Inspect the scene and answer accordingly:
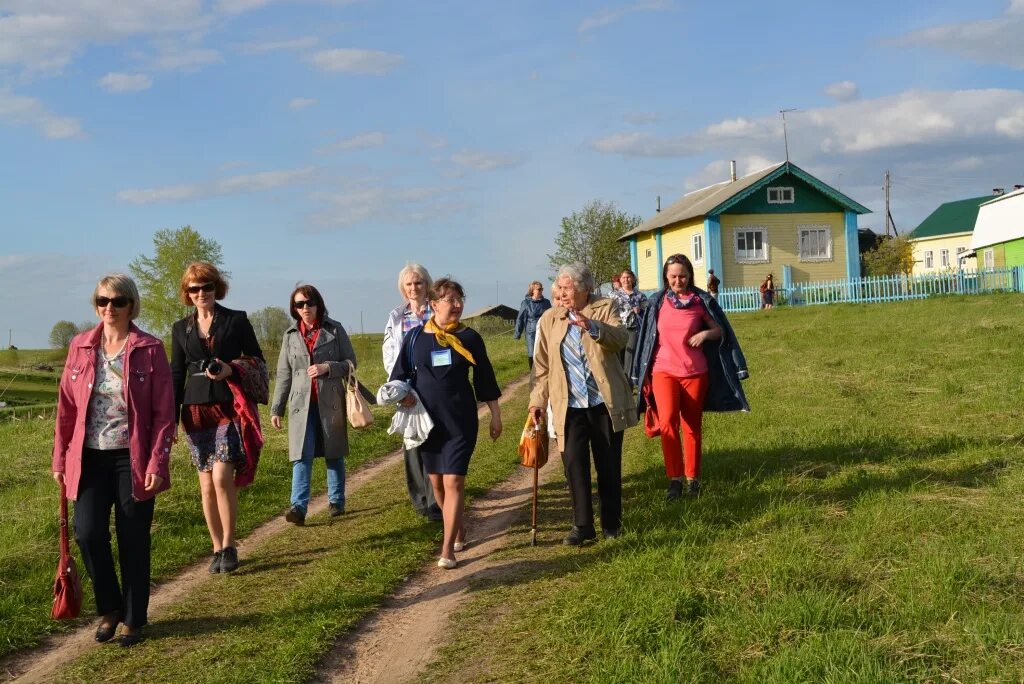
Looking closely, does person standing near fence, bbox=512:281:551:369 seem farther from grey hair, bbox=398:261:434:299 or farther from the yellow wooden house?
the yellow wooden house

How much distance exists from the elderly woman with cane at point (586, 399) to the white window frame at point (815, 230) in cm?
3271

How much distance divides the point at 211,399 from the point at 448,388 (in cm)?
162

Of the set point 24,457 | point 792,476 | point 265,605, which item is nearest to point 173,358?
point 265,605

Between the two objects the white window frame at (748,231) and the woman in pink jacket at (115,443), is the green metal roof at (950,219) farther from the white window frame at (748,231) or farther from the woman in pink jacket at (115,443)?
the woman in pink jacket at (115,443)

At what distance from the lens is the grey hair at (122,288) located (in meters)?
5.21

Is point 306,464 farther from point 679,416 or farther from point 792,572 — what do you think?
point 792,572

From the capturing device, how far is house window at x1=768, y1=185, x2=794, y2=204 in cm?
3716

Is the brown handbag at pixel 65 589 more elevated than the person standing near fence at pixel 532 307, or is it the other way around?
the person standing near fence at pixel 532 307

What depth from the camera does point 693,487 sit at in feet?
25.0

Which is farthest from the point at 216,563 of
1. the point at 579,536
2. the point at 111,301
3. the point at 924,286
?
the point at 924,286

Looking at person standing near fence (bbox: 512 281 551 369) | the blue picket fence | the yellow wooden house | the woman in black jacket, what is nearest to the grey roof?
the yellow wooden house

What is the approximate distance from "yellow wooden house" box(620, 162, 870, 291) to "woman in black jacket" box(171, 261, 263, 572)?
3138 centimetres

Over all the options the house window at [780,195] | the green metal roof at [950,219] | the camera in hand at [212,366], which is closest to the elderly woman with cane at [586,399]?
the camera in hand at [212,366]

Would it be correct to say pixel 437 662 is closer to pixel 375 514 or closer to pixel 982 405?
pixel 375 514
